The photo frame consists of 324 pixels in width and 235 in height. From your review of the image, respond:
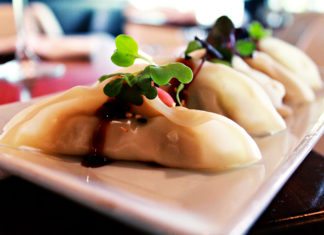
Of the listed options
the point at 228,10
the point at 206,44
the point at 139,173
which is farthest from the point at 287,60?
the point at 228,10

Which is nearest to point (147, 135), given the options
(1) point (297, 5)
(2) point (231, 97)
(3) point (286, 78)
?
(2) point (231, 97)

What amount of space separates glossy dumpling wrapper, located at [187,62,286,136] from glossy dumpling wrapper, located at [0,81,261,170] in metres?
0.20

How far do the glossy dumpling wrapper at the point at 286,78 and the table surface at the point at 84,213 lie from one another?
439 mm

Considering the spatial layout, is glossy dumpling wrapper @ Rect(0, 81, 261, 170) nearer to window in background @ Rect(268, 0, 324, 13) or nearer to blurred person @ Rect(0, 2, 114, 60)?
blurred person @ Rect(0, 2, 114, 60)

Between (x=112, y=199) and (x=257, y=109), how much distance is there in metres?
0.54

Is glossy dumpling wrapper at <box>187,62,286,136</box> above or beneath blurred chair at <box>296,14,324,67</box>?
above

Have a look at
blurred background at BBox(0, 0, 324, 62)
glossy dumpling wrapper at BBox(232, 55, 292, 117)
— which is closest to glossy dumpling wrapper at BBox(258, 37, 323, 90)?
glossy dumpling wrapper at BBox(232, 55, 292, 117)

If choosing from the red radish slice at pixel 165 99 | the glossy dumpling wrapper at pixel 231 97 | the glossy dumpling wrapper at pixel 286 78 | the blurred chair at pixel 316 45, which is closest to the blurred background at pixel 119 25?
the blurred chair at pixel 316 45

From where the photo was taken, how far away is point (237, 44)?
1.35 metres

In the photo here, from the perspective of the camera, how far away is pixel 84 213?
26.1 inches

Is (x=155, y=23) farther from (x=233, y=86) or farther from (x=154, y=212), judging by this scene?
(x=154, y=212)

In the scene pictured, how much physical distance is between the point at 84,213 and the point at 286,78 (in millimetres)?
860

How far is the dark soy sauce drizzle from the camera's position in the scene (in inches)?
28.3

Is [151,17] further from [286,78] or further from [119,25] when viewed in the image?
[286,78]
